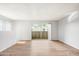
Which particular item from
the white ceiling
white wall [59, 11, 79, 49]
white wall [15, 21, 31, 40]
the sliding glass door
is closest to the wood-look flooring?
white wall [59, 11, 79, 49]

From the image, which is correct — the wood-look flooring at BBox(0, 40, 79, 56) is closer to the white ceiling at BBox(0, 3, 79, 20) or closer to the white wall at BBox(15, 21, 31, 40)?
the white ceiling at BBox(0, 3, 79, 20)

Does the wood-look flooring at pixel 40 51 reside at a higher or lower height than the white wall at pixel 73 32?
lower

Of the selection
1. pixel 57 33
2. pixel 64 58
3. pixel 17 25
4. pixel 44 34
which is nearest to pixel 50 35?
pixel 57 33

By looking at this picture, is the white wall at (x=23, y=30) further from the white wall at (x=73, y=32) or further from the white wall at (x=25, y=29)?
the white wall at (x=73, y=32)

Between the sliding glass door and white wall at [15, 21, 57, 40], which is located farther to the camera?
the sliding glass door

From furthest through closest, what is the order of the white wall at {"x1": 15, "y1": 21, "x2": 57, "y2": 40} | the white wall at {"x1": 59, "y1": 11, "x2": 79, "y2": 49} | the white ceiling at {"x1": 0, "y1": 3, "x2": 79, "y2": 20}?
the white wall at {"x1": 15, "y1": 21, "x2": 57, "y2": 40} → the white wall at {"x1": 59, "y1": 11, "x2": 79, "y2": 49} → the white ceiling at {"x1": 0, "y1": 3, "x2": 79, "y2": 20}

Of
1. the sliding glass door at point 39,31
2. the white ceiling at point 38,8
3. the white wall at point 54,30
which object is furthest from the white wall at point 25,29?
the white ceiling at point 38,8

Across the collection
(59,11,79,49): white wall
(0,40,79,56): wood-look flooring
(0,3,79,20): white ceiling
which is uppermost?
(0,3,79,20): white ceiling

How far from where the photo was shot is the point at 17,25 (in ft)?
38.0

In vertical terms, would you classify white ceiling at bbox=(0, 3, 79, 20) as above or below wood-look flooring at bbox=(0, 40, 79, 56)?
above

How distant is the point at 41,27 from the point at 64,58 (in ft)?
33.9

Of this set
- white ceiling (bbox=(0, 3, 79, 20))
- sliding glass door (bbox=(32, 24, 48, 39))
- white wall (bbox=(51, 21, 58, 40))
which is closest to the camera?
white ceiling (bbox=(0, 3, 79, 20))

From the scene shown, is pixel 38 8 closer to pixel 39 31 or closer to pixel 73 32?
pixel 73 32

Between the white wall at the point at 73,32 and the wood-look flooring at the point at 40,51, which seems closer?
the wood-look flooring at the point at 40,51
